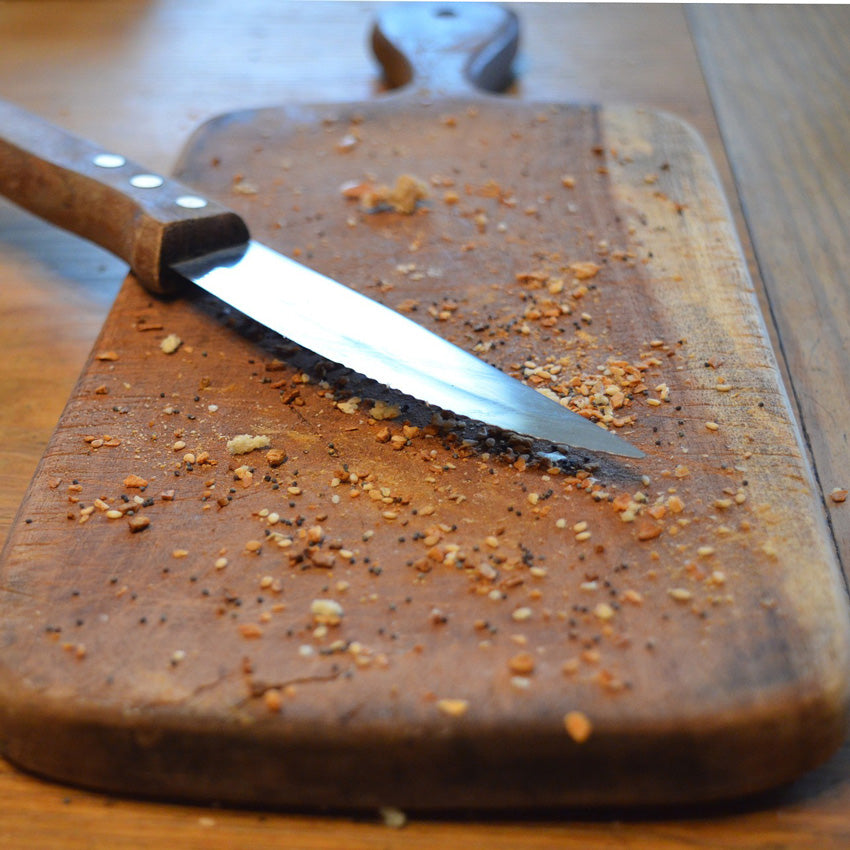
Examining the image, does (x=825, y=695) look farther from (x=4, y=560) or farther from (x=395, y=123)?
(x=395, y=123)

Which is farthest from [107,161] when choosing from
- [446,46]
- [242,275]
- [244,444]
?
[446,46]

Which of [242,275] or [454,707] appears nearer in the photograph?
[454,707]

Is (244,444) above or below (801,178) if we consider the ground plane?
below

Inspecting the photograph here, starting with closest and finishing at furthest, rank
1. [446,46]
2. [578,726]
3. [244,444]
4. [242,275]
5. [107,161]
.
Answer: [578,726], [244,444], [242,275], [107,161], [446,46]

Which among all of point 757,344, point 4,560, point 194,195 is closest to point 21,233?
point 194,195

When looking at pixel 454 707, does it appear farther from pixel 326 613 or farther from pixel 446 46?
pixel 446 46

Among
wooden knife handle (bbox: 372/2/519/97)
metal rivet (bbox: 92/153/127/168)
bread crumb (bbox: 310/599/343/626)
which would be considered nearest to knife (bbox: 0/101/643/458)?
metal rivet (bbox: 92/153/127/168)

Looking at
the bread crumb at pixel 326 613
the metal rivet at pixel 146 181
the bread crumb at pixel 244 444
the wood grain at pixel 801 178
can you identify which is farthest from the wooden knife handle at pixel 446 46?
the bread crumb at pixel 326 613
